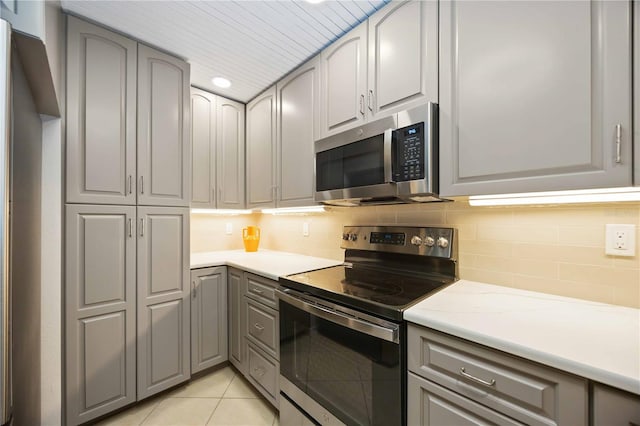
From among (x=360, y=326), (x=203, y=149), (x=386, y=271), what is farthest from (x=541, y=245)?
(x=203, y=149)

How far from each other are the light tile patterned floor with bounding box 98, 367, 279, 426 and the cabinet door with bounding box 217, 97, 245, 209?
4.69 feet

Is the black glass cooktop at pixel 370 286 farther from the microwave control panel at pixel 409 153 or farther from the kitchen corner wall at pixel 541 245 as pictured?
the microwave control panel at pixel 409 153

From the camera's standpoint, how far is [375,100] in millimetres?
1431

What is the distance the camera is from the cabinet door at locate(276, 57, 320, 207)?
1828mm

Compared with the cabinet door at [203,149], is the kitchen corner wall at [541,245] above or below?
below

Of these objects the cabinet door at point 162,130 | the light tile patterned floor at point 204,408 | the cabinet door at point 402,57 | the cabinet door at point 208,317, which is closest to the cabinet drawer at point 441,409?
the light tile patterned floor at point 204,408

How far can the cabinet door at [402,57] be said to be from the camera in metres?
1.21

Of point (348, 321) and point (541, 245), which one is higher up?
point (541, 245)

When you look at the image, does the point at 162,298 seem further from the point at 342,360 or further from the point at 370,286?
the point at 370,286

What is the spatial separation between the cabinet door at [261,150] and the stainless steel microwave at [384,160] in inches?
25.0

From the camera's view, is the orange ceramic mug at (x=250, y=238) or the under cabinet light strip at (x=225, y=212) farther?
the orange ceramic mug at (x=250, y=238)

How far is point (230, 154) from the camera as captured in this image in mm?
2451

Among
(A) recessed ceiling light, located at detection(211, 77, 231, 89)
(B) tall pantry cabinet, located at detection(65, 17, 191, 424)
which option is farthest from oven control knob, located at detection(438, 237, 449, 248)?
(A) recessed ceiling light, located at detection(211, 77, 231, 89)

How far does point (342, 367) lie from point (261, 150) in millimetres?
1800
